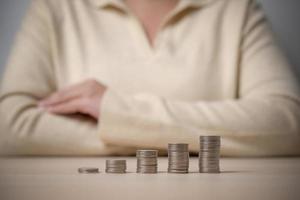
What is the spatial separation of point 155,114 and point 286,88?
0.30 m

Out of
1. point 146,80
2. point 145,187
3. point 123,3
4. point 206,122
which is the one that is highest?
point 123,3

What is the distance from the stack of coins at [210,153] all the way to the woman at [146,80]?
17.8 inches

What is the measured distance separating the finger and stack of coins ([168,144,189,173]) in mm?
530

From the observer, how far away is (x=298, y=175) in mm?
794

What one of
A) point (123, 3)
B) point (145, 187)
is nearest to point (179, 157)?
point (145, 187)

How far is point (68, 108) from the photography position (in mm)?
1367

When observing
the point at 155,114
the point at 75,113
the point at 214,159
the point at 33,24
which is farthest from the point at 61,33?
the point at 214,159

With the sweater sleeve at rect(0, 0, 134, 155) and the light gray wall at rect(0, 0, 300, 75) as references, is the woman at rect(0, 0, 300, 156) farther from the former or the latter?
the light gray wall at rect(0, 0, 300, 75)

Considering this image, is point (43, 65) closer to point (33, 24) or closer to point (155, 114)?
point (33, 24)

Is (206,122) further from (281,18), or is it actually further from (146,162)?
(281,18)

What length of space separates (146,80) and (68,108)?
227 mm

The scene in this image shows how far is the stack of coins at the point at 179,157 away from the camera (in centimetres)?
84

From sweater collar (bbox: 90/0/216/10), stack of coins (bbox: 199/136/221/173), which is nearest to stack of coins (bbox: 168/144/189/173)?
stack of coins (bbox: 199/136/221/173)

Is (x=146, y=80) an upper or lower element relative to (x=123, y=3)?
lower
